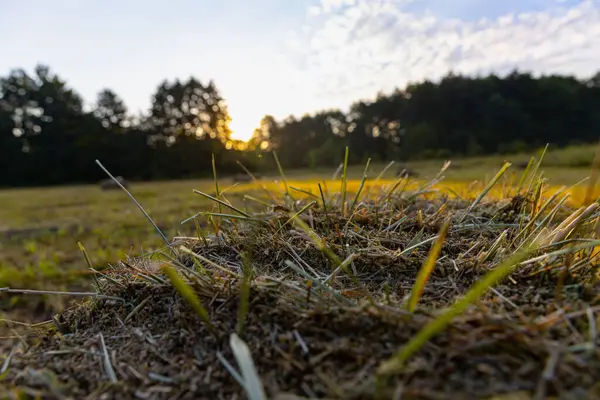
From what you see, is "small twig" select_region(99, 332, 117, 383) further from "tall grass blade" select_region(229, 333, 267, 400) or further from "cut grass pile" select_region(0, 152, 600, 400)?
"tall grass blade" select_region(229, 333, 267, 400)

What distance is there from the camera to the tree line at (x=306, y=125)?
2600cm

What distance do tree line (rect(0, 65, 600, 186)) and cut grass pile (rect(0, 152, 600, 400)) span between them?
23641 mm

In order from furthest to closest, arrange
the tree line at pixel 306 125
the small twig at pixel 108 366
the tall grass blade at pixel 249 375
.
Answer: the tree line at pixel 306 125, the small twig at pixel 108 366, the tall grass blade at pixel 249 375

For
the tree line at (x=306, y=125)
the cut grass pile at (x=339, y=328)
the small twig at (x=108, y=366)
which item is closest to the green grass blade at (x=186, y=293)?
the cut grass pile at (x=339, y=328)

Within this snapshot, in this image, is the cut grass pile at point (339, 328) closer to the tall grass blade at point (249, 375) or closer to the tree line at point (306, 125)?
the tall grass blade at point (249, 375)

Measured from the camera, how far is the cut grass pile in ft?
1.33

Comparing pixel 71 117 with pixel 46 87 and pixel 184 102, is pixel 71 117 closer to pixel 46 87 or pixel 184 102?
pixel 46 87

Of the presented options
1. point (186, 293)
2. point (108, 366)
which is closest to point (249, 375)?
point (186, 293)

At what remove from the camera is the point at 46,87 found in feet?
95.2

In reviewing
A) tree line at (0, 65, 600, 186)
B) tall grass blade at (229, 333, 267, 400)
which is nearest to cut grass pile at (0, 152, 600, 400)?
tall grass blade at (229, 333, 267, 400)

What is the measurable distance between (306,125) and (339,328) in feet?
91.0

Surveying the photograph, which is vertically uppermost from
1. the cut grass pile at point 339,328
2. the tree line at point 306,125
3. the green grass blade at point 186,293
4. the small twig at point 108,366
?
the tree line at point 306,125

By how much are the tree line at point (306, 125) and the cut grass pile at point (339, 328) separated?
23.6 m

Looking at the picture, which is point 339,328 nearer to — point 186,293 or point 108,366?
point 186,293
